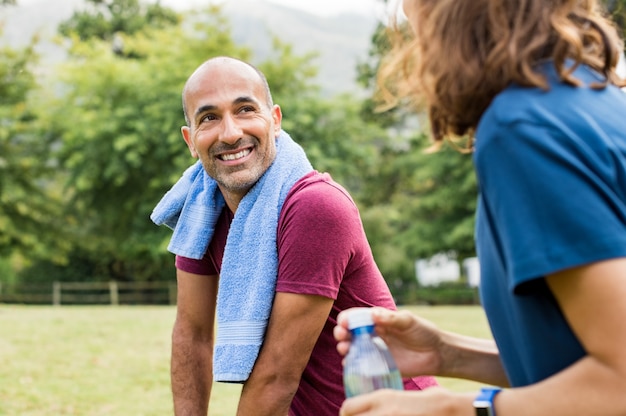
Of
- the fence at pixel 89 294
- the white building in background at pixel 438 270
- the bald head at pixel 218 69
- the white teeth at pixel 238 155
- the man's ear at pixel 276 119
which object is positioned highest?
the bald head at pixel 218 69

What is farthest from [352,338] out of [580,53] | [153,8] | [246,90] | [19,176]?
[153,8]

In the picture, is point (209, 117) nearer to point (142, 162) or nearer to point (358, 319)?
point (358, 319)

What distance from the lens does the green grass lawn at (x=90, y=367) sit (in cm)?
805

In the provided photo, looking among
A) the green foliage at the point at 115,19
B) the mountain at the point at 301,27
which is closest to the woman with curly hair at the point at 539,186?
the green foliage at the point at 115,19

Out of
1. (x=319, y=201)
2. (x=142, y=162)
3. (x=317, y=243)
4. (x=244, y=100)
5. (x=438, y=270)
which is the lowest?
(x=438, y=270)

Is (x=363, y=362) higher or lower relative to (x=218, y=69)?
lower

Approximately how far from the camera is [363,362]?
173 cm

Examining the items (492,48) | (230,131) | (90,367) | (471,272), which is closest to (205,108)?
(230,131)

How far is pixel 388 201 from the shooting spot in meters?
35.8

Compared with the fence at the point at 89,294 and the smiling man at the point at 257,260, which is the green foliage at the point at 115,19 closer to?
the fence at the point at 89,294

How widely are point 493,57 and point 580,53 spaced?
0.16 meters

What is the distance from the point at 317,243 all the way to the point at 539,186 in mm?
1335

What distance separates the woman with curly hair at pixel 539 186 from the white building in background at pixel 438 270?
33.9 metres

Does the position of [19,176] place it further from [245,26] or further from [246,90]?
[245,26]
